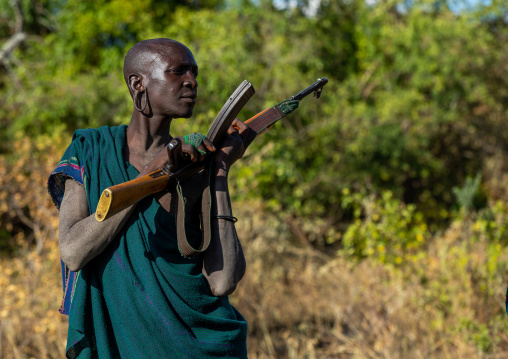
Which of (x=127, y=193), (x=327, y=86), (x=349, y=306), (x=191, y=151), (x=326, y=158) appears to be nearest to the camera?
(x=127, y=193)

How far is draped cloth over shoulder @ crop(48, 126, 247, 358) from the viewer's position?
76.2 inches

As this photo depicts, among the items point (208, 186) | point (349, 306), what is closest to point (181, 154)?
point (208, 186)

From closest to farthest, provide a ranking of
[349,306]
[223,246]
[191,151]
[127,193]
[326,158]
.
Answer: [127,193] → [191,151] → [223,246] → [349,306] → [326,158]

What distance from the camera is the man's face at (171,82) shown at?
204 cm

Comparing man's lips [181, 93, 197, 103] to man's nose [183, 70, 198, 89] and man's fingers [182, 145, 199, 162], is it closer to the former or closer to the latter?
man's nose [183, 70, 198, 89]

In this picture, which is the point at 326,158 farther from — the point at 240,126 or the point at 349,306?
the point at 240,126

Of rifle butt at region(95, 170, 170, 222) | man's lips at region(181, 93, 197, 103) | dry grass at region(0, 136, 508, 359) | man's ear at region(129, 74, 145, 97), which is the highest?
man's ear at region(129, 74, 145, 97)

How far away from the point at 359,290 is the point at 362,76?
5.50 metres

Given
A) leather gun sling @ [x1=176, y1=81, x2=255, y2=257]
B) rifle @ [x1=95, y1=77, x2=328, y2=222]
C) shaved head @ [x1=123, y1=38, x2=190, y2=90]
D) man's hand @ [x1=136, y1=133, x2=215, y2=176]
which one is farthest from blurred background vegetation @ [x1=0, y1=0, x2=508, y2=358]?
shaved head @ [x1=123, y1=38, x2=190, y2=90]

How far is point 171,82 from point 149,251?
0.55 metres

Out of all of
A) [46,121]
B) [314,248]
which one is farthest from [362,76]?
[46,121]

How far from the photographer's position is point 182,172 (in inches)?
77.2

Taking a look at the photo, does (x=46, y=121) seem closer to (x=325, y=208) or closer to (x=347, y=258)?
(x=325, y=208)

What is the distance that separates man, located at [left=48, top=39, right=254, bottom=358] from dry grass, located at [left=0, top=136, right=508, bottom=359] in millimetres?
2587
